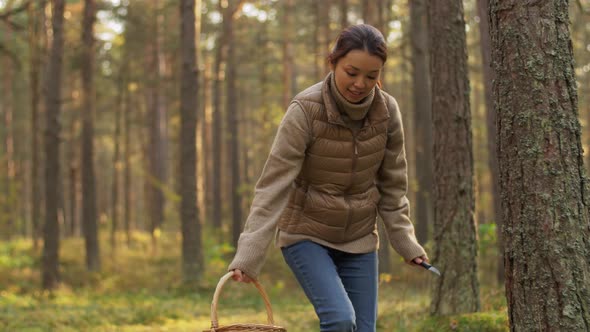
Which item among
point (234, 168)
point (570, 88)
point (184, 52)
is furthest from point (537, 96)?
point (234, 168)

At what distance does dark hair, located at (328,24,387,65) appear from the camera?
3721mm

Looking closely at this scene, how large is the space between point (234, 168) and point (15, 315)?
43.9ft

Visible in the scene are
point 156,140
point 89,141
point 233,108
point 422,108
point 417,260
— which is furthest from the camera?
point 156,140

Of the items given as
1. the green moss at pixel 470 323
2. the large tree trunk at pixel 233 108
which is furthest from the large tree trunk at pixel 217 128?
the green moss at pixel 470 323

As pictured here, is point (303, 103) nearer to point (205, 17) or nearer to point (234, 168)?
point (234, 168)

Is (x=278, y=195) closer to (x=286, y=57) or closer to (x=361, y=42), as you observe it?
(x=361, y=42)

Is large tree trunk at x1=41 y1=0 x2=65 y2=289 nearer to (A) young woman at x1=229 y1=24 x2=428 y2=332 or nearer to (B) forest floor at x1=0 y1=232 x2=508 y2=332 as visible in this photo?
(B) forest floor at x1=0 y1=232 x2=508 y2=332

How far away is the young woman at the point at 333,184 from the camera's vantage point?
377 cm

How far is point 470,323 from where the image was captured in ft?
21.1

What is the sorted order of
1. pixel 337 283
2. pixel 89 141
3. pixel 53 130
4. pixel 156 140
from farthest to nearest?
pixel 156 140 → pixel 89 141 → pixel 53 130 → pixel 337 283

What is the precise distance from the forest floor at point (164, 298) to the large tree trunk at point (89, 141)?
2.38 ft

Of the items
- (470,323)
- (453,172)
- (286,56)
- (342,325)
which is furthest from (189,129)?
(342,325)

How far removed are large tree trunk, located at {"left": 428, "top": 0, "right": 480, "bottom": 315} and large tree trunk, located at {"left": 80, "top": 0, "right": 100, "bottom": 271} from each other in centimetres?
1139

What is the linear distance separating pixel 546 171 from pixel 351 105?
1.10 m
